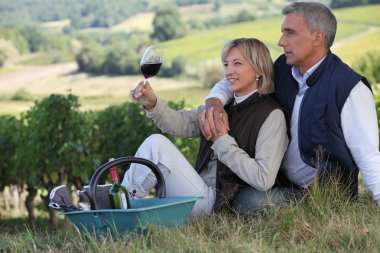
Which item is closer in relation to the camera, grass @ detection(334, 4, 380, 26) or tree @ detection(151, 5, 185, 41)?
grass @ detection(334, 4, 380, 26)

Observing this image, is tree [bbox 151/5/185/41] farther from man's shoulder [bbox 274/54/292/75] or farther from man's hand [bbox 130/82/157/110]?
man's hand [bbox 130/82/157/110]

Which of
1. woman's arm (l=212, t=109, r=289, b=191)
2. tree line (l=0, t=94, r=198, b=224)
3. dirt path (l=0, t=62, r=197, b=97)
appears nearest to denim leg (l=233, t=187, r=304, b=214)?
woman's arm (l=212, t=109, r=289, b=191)

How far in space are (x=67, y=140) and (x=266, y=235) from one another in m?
6.26

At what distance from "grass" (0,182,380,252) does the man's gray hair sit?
→ 956 millimetres

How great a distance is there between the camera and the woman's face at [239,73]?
15.3 feet

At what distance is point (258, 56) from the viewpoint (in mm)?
4695

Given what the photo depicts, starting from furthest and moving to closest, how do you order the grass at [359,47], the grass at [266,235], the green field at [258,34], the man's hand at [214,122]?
the green field at [258,34] → the grass at [359,47] → the man's hand at [214,122] → the grass at [266,235]

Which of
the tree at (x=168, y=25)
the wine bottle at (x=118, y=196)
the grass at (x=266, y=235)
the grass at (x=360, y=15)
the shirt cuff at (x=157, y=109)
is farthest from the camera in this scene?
the tree at (x=168, y=25)

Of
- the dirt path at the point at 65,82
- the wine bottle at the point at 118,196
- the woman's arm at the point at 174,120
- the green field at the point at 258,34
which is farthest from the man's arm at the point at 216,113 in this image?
the dirt path at the point at 65,82

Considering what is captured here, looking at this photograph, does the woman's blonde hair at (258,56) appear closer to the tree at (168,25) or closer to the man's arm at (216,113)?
the man's arm at (216,113)

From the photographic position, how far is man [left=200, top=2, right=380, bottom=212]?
14.6 feet

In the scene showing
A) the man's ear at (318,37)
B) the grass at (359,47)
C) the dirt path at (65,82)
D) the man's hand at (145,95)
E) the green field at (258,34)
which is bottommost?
the dirt path at (65,82)

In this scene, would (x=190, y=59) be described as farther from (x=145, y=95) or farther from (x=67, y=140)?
(x=145, y=95)

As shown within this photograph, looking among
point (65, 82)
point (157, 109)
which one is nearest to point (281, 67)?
point (157, 109)
